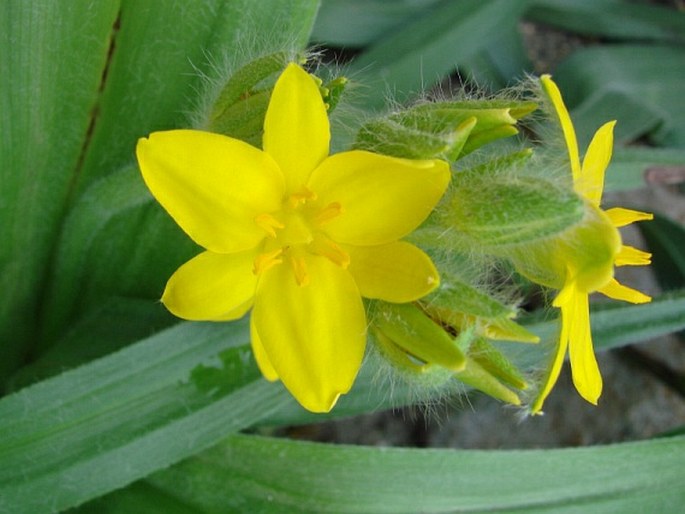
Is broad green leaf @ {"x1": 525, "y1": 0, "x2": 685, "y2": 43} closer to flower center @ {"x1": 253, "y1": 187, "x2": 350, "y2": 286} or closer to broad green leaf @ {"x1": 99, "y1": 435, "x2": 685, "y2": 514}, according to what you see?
broad green leaf @ {"x1": 99, "y1": 435, "x2": 685, "y2": 514}

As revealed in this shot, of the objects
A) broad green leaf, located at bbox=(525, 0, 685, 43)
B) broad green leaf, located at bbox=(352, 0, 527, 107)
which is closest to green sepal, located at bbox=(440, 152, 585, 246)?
broad green leaf, located at bbox=(352, 0, 527, 107)

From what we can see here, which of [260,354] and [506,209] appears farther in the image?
[260,354]

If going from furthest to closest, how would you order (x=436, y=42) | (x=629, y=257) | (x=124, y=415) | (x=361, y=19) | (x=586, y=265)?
(x=361, y=19)
(x=436, y=42)
(x=124, y=415)
(x=629, y=257)
(x=586, y=265)

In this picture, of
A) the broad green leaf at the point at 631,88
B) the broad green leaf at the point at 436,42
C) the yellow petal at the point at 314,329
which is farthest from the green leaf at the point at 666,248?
the yellow petal at the point at 314,329

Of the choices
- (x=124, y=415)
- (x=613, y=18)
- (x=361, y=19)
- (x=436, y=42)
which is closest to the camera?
(x=124, y=415)

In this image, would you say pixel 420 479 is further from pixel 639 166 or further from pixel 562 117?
pixel 639 166

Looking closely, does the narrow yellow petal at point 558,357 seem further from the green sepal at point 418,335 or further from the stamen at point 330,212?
the stamen at point 330,212

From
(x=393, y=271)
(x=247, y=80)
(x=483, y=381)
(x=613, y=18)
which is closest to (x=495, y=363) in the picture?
(x=483, y=381)

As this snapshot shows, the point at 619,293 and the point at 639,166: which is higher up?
the point at 619,293
